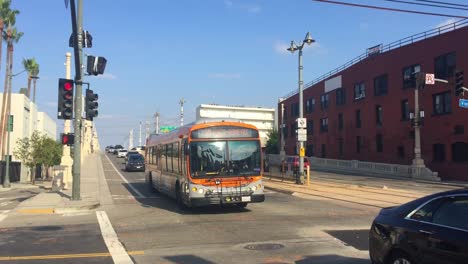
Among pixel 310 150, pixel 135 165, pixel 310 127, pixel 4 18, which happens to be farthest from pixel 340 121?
pixel 4 18

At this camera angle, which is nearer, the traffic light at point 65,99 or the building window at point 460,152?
the traffic light at point 65,99

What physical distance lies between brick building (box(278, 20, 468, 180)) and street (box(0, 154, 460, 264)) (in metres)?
25.3

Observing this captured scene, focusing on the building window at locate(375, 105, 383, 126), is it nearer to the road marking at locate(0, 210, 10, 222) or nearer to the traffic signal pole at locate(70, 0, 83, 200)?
the traffic signal pole at locate(70, 0, 83, 200)

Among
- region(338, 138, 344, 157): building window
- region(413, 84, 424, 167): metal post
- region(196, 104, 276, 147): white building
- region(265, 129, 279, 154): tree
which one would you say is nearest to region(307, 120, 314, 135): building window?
region(338, 138, 344, 157): building window

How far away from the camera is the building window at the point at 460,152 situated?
39.5 meters

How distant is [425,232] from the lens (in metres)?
5.69

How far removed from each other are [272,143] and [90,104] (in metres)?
70.8

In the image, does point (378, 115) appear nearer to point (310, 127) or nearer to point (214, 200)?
point (310, 127)

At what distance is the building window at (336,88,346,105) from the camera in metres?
61.7

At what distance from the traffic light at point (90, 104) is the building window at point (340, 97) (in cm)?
4576

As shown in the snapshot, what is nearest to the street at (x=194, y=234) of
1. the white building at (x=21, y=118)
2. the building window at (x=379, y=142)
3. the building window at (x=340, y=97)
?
the building window at (x=379, y=142)

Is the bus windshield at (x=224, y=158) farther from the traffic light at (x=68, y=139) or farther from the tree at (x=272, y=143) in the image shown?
the tree at (x=272, y=143)

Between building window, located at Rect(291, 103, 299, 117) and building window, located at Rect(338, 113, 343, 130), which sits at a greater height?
building window, located at Rect(291, 103, 299, 117)

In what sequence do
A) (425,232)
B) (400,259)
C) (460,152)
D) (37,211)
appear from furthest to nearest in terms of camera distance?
(460,152), (37,211), (400,259), (425,232)
